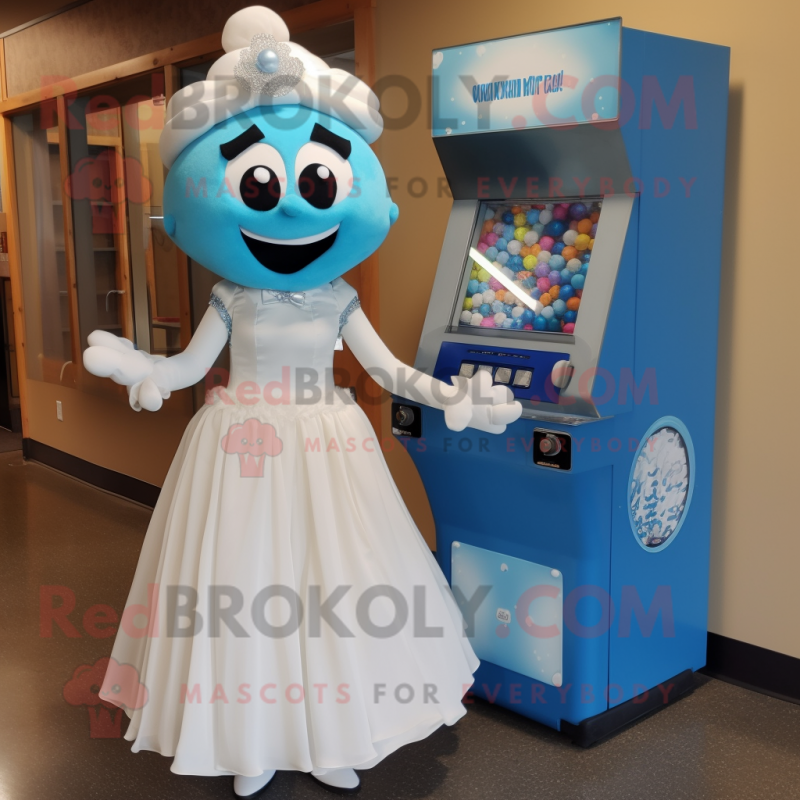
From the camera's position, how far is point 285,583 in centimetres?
216

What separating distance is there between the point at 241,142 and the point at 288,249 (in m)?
0.28

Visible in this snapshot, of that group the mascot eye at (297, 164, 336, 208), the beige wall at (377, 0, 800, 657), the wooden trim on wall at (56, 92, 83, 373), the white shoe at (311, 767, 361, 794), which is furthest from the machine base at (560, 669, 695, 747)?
the wooden trim on wall at (56, 92, 83, 373)

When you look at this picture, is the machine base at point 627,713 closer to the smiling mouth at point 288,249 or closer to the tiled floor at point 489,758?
the tiled floor at point 489,758

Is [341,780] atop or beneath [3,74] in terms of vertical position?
beneath

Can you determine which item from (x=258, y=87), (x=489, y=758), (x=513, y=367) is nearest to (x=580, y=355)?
(x=513, y=367)

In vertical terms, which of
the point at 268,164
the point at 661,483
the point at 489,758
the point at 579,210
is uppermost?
the point at 268,164

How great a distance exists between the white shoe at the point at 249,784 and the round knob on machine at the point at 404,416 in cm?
99

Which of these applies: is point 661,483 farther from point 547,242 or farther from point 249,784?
point 249,784

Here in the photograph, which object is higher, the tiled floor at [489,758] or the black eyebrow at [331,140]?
the black eyebrow at [331,140]

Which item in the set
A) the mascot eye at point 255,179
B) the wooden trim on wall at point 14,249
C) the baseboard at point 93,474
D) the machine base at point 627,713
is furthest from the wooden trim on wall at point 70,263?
the machine base at point 627,713

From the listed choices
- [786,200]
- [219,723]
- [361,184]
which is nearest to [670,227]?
[786,200]

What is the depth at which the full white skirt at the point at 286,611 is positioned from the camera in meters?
2.12

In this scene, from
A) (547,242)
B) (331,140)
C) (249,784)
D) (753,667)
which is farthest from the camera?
(753,667)

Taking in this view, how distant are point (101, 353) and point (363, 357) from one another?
699mm
